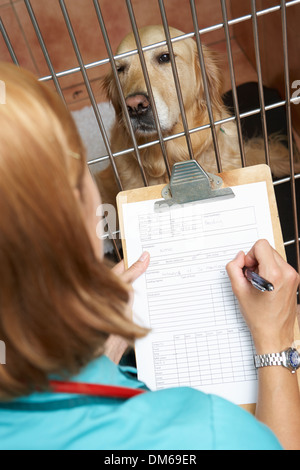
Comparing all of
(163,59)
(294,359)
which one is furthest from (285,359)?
(163,59)

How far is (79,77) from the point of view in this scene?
2.38 metres

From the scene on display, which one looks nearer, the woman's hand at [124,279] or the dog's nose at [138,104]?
the woman's hand at [124,279]

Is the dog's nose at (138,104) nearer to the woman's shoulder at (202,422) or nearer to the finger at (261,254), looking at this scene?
the finger at (261,254)

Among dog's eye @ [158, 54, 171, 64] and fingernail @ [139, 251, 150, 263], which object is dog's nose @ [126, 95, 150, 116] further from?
fingernail @ [139, 251, 150, 263]

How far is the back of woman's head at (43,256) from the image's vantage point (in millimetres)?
406

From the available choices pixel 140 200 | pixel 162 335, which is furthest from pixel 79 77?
pixel 162 335

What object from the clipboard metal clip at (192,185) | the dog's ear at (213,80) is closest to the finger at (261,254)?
the clipboard metal clip at (192,185)

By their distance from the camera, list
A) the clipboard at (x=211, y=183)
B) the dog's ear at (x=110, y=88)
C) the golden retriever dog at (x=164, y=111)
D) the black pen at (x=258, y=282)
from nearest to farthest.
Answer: the black pen at (x=258, y=282), the clipboard at (x=211, y=183), the golden retriever dog at (x=164, y=111), the dog's ear at (x=110, y=88)

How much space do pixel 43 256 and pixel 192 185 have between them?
0.42 meters

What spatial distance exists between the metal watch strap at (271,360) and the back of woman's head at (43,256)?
27 cm

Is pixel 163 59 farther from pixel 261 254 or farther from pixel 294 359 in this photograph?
pixel 294 359

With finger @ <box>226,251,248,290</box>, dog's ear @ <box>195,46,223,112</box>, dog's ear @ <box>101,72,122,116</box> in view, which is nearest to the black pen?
finger @ <box>226,251,248,290</box>

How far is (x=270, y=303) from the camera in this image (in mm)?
705
